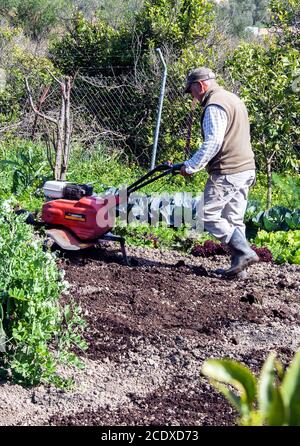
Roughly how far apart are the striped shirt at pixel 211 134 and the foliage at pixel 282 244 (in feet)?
4.19

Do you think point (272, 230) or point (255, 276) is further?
point (272, 230)

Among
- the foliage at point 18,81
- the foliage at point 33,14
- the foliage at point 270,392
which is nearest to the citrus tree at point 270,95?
the foliage at point 18,81

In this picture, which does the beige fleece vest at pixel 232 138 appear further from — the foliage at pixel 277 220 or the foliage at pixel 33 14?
the foliage at pixel 33 14

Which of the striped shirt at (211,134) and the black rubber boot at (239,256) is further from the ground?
the striped shirt at (211,134)

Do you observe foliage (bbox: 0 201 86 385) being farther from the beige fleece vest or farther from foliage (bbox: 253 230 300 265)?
foliage (bbox: 253 230 300 265)

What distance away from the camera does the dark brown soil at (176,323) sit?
11.9 feet

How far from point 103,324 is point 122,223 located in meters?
2.78

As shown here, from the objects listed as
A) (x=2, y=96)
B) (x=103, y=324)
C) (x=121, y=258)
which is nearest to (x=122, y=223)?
(x=121, y=258)

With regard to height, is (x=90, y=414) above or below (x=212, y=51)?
below

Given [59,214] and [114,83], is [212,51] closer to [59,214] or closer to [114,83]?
[114,83]

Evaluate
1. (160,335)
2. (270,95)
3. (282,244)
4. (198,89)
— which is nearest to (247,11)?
(270,95)

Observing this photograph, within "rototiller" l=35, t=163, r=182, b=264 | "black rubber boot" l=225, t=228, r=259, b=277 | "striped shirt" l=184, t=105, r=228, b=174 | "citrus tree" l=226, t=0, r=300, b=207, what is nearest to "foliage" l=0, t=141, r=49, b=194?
"rototiller" l=35, t=163, r=182, b=264

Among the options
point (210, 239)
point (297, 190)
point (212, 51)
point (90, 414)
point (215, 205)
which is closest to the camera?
point (90, 414)

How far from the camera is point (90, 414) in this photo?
11.6 feet
